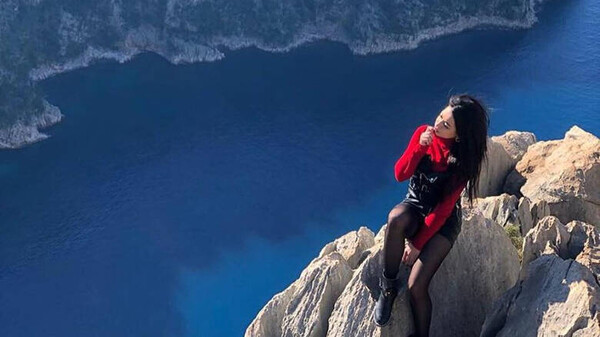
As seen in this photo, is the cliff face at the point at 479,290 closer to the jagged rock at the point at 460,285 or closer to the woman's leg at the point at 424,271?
the jagged rock at the point at 460,285

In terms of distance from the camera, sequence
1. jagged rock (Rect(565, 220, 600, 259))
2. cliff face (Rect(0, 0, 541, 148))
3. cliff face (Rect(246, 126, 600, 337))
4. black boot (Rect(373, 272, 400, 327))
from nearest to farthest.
Answer: cliff face (Rect(246, 126, 600, 337)), black boot (Rect(373, 272, 400, 327)), jagged rock (Rect(565, 220, 600, 259)), cliff face (Rect(0, 0, 541, 148))

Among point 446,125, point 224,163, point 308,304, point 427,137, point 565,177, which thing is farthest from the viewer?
point 224,163

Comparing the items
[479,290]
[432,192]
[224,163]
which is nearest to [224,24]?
[224,163]

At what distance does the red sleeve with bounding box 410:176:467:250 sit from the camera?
13.1 m

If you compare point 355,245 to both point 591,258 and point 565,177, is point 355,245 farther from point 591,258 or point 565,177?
point 565,177

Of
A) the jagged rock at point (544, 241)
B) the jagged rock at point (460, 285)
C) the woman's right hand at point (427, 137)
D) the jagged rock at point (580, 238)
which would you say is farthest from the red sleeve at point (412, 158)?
the jagged rock at point (580, 238)

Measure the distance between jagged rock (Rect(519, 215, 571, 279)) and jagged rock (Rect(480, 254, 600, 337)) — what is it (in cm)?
115

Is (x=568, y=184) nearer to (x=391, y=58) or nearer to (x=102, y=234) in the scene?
(x=102, y=234)

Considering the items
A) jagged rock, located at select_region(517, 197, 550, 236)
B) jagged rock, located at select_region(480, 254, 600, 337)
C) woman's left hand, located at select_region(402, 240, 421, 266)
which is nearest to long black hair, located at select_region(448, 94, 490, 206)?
woman's left hand, located at select_region(402, 240, 421, 266)

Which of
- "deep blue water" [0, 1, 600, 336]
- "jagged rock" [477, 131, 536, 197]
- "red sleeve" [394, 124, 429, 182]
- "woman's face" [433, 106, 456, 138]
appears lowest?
"deep blue water" [0, 1, 600, 336]

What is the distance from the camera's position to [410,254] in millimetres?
13844

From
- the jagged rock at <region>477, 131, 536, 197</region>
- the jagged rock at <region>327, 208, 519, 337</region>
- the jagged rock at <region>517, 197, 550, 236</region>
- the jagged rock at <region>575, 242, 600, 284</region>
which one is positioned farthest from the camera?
the jagged rock at <region>477, 131, 536, 197</region>

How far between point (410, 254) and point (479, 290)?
8.57 feet

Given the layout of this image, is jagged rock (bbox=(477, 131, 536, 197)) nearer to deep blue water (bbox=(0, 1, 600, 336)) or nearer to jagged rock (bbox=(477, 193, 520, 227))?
jagged rock (bbox=(477, 193, 520, 227))
